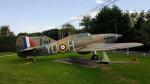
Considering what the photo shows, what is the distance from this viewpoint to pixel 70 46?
111 ft

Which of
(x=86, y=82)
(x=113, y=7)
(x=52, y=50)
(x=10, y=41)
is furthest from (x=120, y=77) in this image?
(x=113, y=7)

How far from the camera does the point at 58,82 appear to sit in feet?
64.6

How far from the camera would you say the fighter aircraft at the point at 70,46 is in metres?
31.7

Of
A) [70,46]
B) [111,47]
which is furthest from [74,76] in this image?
[70,46]

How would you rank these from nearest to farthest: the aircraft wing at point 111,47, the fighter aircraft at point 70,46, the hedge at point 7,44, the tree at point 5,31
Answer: the aircraft wing at point 111,47 → the fighter aircraft at point 70,46 → the hedge at point 7,44 → the tree at point 5,31

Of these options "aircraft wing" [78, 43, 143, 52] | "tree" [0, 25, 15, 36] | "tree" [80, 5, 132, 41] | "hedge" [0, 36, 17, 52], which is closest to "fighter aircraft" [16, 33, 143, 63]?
"aircraft wing" [78, 43, 143, 52]

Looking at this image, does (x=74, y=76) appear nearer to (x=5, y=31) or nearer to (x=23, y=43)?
(x=23, y=43)

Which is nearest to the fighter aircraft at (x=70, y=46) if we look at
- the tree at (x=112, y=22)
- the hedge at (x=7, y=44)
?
the hedge at (x=7, y=44)

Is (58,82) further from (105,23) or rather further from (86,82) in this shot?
(105,23)

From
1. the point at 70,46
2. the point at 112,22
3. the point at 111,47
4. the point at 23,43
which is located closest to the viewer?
the point at 111,47

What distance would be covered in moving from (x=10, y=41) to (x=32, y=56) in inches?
1484

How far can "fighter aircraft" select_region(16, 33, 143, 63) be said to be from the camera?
31688 mm

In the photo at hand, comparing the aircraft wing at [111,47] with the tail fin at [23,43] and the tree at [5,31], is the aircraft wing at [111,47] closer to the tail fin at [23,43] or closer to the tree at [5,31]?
the tail fin at [23,43]

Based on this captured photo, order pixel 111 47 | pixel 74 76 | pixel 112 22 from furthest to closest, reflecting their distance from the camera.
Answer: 1. pixel 112 22
2. pixel 111 47
3. pixel 74 76
